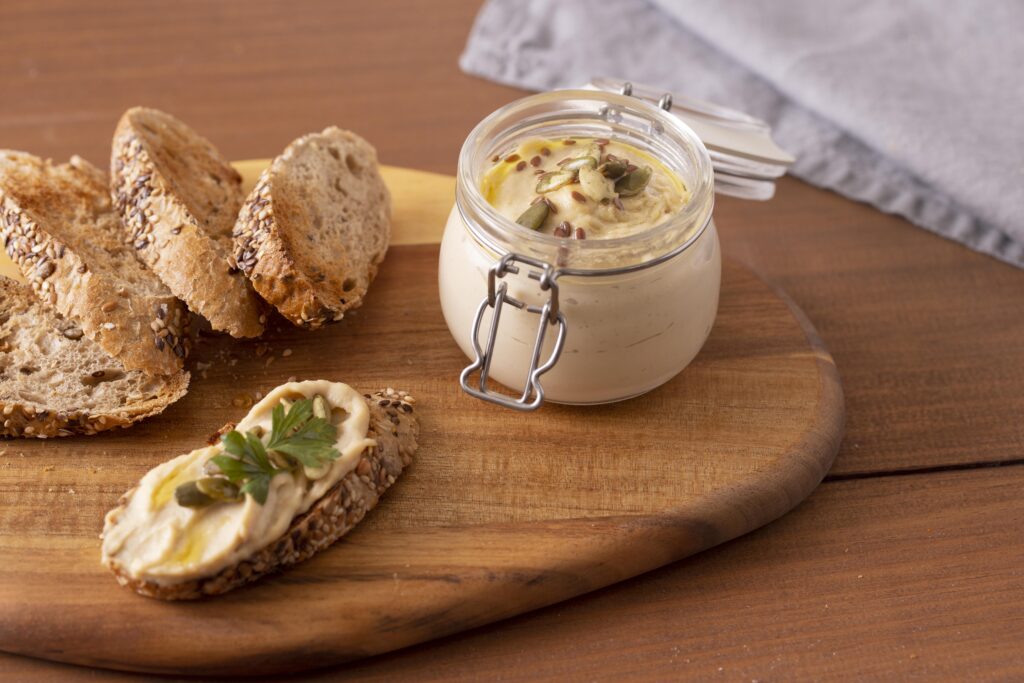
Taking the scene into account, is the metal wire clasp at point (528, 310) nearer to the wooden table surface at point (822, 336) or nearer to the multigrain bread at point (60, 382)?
the wooden table surface at point (822, 336)

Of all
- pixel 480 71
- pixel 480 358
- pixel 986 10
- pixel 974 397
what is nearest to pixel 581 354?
pixel 480 358

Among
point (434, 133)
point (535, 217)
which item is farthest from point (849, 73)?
point (535, 217)

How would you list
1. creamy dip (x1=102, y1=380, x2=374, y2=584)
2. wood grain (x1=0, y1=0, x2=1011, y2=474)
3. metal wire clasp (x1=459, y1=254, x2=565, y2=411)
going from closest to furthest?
1. creamy dip (x1=102, y1=380, x2=374, y2=584)
2. metal wire clasp (x1=459, y1=254, x2=565, y2=411)
3. wood grain (x1=0, y1=0, x2=1011, y2=474)

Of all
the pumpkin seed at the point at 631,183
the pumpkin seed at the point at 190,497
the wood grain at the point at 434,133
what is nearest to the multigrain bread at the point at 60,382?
the pumpkin seed at the point at 190,497

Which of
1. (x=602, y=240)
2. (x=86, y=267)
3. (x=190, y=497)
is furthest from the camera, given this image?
(x=86, y=267)

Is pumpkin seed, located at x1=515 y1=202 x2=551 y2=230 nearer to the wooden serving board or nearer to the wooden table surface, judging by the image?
the wooden serving board

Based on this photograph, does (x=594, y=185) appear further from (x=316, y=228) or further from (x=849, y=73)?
(x=849, y=73)

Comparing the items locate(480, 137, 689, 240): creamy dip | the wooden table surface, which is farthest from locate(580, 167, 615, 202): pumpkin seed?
the wooden table surface
